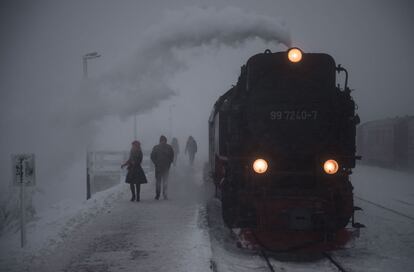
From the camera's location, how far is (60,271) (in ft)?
18.5

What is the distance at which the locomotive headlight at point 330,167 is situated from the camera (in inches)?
256

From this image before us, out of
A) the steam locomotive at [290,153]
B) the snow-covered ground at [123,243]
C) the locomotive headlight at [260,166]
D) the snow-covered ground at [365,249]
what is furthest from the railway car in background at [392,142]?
the locomotive headlight at [260,166]

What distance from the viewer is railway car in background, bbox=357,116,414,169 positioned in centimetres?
2506

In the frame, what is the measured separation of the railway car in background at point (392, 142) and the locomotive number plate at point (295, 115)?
2001 cm

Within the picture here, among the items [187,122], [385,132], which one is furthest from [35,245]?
[187,122]

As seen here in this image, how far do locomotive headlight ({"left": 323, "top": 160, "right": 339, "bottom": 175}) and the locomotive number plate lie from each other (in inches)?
35.3

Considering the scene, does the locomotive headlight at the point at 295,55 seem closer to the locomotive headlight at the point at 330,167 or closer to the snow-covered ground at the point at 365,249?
the locomotive headlight at the point at 330,167

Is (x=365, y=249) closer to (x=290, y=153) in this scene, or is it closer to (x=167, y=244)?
(x=290, y=153)

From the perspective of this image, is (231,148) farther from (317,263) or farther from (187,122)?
(187,122)

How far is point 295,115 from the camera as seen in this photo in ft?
23.2

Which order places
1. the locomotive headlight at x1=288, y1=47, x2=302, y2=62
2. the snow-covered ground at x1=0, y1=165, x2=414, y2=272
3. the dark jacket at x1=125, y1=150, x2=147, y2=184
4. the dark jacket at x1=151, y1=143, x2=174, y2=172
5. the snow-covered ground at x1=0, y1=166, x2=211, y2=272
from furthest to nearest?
the dark jacket at x1=151, y1=143, x2=174, y2=172 < the dark jacket at x1=125, y1=150, x2=147, y2=184 < the locomotive headlight at x1=288, y1=47, x2=302, y2=62 < the snow-covered ground at x1=0, y1=165, x2=414, y2=272 < the snow-covered ground at x1=0, y1=166, x2=211, y2=272

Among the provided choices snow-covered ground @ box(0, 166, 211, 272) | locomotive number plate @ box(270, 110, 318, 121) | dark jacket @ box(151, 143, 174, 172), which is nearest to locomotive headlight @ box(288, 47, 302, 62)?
locomotive number plate @ box(270, 110, 318, 121)

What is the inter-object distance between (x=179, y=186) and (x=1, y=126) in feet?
82.6

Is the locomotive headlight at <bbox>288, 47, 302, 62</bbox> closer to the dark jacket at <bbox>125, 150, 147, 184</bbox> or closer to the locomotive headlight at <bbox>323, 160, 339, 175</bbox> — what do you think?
the locomotive headlight at <bbox>323, 160, 339, 175</bbox>
